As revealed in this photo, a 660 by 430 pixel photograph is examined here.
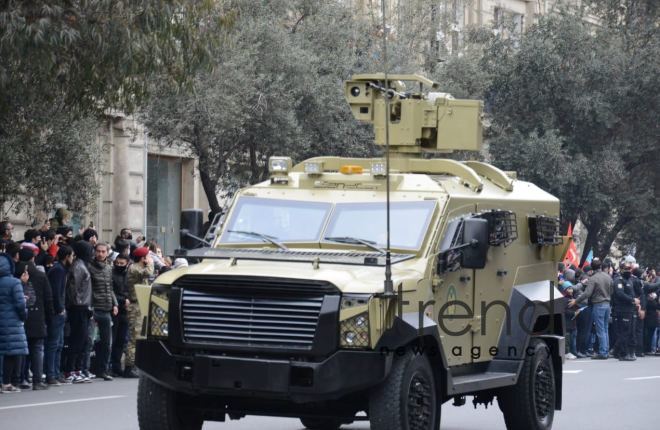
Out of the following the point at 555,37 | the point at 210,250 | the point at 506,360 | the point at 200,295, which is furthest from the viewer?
the point at 555,37

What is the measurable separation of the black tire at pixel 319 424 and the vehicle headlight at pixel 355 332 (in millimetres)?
1140

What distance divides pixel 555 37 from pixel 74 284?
19.1 metres

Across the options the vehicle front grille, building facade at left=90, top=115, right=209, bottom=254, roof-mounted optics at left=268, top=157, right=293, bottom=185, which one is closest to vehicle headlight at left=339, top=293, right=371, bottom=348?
the vehicle front grille

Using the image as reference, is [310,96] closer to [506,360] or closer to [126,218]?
[126,218]

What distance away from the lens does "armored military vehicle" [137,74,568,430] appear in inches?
425

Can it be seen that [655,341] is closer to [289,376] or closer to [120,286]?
[120,286]

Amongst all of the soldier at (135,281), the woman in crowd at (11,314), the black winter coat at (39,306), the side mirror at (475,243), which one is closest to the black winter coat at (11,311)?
the woman in crowd at (11,314)

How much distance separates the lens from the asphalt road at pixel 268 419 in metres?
14.6

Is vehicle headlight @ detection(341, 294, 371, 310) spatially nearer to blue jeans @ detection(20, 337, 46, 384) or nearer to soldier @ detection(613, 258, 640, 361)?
blue jeans @ detection(20, 337, 46, 384)

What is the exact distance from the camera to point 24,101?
1773 centimetres

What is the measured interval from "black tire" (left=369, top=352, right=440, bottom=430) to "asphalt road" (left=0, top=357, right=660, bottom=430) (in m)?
3.08

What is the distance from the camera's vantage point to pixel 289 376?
10.7 m

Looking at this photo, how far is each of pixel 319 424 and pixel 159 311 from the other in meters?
2.47

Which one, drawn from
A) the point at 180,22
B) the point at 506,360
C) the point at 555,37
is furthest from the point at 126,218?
the point at 506,360
